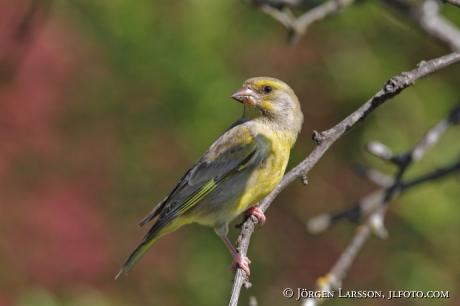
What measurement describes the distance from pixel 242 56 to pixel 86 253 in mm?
2334

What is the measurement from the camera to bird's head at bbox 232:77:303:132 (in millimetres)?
4539

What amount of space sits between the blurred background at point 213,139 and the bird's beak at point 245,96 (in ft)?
1.47

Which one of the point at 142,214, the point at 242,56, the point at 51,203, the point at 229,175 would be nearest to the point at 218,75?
the point at 242,56

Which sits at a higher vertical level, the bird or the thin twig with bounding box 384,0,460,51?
the thin twig with bounding box 384,0,460,51

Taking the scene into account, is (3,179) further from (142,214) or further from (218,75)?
(218,75)

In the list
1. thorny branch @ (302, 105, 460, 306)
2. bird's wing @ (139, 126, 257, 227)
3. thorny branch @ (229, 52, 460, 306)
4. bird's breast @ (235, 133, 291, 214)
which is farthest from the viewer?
bird's wing @ (139, 126, 257, 227)

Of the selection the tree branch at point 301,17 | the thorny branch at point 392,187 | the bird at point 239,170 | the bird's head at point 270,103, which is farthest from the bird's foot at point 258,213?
the tree branch at point 301,17

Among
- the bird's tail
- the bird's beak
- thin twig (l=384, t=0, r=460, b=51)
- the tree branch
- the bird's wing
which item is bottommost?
the bird's tail

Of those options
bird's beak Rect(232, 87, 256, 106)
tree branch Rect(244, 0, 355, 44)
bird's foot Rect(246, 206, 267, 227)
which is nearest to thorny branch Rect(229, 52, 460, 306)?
bird's foot Rect(246, 206, 267, 227)

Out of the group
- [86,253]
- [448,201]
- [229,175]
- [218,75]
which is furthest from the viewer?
[86,253]

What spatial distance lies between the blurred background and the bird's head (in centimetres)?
43

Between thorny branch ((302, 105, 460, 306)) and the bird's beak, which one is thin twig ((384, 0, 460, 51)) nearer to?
thorny branch ((302, 105, 460, 306))

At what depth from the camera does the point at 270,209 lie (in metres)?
5.25

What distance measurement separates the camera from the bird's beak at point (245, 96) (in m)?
4.44
